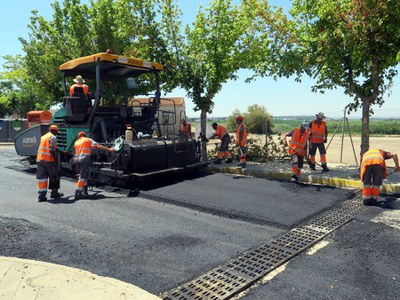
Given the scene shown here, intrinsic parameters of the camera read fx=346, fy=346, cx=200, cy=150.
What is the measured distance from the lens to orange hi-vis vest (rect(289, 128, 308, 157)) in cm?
763

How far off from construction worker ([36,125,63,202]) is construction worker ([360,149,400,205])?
5.51m

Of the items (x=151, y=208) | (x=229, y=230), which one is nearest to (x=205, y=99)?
(x=151, y=208)

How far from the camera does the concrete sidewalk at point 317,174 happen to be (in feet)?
23.4

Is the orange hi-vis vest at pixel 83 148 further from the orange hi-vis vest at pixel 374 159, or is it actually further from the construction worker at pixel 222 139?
the orange hi-vis vest at pixel 374 159

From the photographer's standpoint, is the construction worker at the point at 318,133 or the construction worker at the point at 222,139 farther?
the construction worker at the point at 222,139

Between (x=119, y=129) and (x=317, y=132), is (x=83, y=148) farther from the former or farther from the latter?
(x=317, y=132)

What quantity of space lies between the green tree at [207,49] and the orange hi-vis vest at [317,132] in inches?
112

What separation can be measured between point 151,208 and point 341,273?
10.6 feet

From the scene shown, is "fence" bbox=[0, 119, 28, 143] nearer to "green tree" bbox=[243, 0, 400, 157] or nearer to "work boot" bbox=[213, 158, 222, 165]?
"work boot" bbox=[213, 158, 222, 165]

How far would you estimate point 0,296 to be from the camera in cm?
278

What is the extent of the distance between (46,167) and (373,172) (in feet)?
19.0

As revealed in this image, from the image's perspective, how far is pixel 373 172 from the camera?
583 cm

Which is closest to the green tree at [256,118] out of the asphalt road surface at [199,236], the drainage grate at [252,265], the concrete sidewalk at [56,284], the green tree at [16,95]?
the green tree at [16,95]

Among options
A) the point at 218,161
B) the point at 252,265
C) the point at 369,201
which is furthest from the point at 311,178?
the point at 252,265
